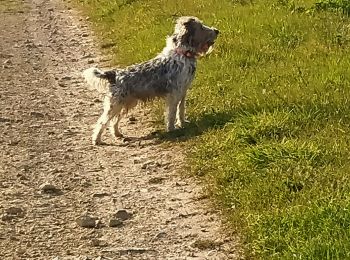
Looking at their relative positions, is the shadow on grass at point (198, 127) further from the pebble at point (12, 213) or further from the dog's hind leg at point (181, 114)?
the pebble at point (12, 213)

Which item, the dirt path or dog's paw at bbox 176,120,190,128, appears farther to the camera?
dog's paw at bbox 176,120,190,128

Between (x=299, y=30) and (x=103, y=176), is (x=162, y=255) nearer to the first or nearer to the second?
(x=103, y=176)

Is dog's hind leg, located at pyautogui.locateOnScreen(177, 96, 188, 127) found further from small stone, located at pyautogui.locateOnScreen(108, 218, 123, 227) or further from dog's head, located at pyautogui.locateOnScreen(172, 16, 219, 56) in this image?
small stone, located at pyautogui.locateOnScreen(108, 218, 123, 227)

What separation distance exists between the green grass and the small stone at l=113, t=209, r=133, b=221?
0.79 metres

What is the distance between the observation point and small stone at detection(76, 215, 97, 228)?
21.7 feet

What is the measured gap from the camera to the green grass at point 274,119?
6.04 m

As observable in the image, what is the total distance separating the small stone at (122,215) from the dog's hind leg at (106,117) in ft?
7.54

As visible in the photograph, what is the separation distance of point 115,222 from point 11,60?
7962 mm

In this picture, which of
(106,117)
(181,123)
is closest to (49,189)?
(106,117)

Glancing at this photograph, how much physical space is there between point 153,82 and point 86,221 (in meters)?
2.97

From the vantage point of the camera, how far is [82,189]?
751 centimetres

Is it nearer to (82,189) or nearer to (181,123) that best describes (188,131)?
(181,123)

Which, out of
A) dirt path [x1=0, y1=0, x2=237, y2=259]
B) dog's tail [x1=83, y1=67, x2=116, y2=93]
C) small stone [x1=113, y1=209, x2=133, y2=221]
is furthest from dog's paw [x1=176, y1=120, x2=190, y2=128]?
small stone [x1=113, y1=209, x2=133, y2=221]

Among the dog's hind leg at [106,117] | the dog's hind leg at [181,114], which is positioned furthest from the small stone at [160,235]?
the dog's hind leg at [181,114]
